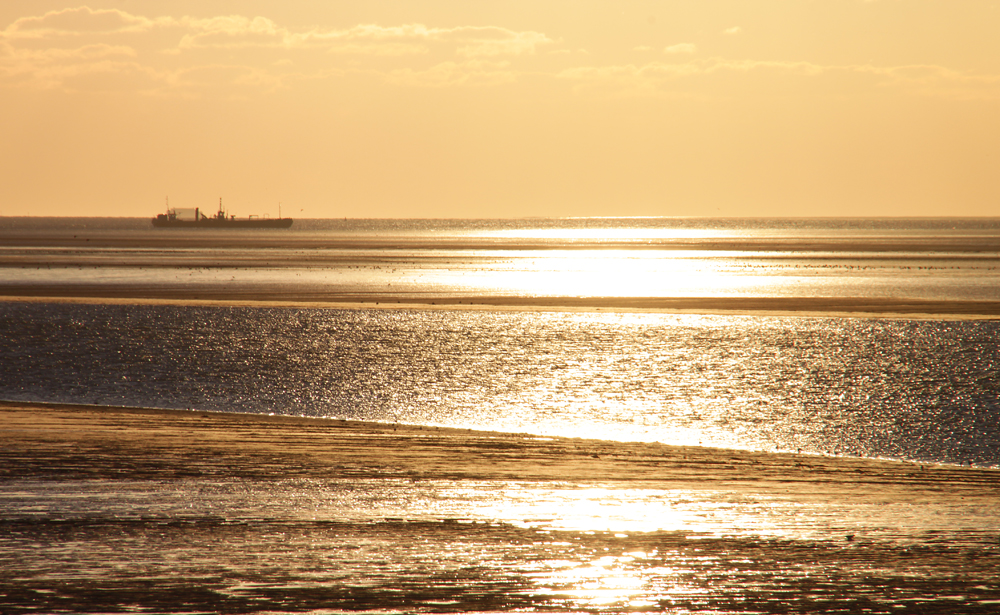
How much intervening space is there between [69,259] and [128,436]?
80085 mm

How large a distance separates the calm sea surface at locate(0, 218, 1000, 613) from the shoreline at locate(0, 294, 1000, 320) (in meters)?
2.18

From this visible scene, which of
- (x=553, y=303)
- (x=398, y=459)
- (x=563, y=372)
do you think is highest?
(x=553, y=303)

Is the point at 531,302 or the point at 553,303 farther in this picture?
the point at 531,302

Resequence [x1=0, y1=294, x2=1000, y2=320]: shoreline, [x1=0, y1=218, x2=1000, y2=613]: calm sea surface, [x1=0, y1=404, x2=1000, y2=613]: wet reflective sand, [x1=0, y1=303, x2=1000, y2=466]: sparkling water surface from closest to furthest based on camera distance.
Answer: [x1=0, y1=404, x2=1000, y2=613]: wet reflective sand < [x1=0, y1=218, x2=1000, y2=613]: calm sea surface < [x1=0, y1=303, x2=1000, y2=466]: sparkling water surface < [x1=0, y1=294, x2=1000, y2=320]: shoreline

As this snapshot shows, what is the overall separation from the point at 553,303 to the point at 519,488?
35986 mm

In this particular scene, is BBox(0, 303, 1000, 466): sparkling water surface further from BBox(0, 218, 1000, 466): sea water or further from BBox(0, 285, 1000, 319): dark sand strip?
BBox(0, 285, 1000, 319): dark sand strip

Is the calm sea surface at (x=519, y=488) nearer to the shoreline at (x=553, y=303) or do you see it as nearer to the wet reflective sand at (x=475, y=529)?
the wet reflective sand at (x=475, y=529)

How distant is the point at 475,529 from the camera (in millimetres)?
10086

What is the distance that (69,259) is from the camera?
289ft

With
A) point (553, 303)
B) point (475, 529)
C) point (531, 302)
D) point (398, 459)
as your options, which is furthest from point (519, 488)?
point (531, 302)

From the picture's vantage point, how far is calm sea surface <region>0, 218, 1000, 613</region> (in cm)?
836

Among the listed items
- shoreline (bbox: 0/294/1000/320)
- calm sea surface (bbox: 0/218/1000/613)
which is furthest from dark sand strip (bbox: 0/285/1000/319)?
calm sea surface (bbox: 0/218/1000/613)

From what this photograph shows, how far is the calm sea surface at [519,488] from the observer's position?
8359 mm

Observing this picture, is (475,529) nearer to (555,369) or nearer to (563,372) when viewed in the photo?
(563,372)
